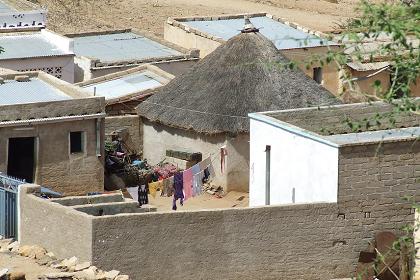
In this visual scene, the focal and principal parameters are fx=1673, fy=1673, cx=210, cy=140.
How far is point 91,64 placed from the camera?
36.3 meters

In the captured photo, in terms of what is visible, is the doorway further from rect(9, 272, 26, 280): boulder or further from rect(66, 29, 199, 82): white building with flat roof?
rect(66, 29, 199, 82): white building with flat roof

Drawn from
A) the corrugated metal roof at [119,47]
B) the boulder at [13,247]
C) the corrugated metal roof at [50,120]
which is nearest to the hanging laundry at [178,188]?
the corrugated metal roof at [50,120]

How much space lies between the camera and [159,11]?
53.5m

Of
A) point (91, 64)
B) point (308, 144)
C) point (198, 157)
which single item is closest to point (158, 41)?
point (91, 64)

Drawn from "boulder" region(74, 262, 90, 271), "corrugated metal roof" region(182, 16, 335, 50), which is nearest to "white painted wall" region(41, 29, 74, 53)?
"corrugated metal roof" region(182, 16, 335, 50)

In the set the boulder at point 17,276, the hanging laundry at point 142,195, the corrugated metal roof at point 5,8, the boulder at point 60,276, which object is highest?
the corrugated metal roof at point 5,8

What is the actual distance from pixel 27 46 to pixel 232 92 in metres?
7.02

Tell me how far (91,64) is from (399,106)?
67.4 ft

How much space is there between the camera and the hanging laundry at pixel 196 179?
29609 millimetres

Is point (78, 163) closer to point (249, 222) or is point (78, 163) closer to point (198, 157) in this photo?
point (198, 157)

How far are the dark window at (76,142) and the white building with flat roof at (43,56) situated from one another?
6491 mm

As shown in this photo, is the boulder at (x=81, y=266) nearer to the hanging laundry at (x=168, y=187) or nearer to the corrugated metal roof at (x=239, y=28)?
the hanging laundry at (x=168, y=187)

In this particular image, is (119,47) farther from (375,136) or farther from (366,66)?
(375,136)

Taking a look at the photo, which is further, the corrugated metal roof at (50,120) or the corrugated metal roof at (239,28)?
the corrugated metal roof at (239,28)
